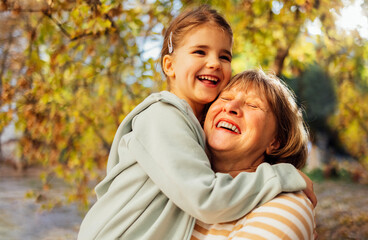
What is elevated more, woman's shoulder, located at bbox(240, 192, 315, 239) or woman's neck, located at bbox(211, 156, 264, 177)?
woman's shoulder, located at bbox(240, 192, 315, 239)

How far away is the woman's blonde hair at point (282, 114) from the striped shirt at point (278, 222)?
47 cm

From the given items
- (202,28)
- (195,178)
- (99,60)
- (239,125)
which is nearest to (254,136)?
(239,125)

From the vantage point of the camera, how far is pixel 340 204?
7.53 metres

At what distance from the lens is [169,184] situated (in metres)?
1.41

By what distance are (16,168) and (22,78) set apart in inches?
364

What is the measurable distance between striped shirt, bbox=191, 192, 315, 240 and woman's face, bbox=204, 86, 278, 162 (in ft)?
1.13

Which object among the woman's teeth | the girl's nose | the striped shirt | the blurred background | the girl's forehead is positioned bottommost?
the blurred background

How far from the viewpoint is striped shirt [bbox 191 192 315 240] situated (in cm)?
127

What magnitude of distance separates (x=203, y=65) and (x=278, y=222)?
0.89 m

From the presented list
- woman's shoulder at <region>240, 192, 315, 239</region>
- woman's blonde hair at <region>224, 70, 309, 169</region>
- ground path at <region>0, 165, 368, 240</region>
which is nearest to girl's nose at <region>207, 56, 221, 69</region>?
woman's blonde hair at <region>224, 70, 309, 169</region>

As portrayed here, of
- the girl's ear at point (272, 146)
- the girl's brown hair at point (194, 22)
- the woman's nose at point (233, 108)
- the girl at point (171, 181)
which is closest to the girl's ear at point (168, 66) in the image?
the girl's brown hair at point (194, 22)

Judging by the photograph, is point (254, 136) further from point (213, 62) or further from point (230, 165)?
point (213, 62)

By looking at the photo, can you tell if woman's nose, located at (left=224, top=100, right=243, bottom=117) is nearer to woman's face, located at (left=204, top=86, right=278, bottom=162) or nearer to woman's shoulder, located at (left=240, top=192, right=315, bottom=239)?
woman's face, located at (left=204, top=86, right=278, bottom=162)

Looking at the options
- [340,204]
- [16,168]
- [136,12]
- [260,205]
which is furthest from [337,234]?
[16,168]
